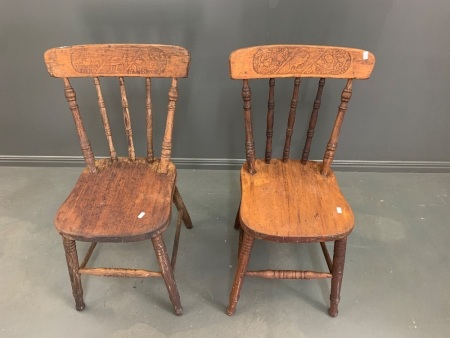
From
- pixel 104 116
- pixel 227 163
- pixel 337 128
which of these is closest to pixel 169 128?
pixel 104 116

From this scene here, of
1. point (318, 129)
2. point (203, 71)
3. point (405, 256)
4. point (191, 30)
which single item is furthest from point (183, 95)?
point (405, 256)

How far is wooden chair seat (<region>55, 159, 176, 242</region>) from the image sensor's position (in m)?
1.28

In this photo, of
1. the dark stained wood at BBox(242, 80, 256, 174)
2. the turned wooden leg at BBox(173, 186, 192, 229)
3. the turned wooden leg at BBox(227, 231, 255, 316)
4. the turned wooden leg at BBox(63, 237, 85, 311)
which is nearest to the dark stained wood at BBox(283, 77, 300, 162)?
the dark stained wood at BBox(242, 80, 256, 174)

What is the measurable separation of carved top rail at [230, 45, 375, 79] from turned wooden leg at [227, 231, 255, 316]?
0.61 metres

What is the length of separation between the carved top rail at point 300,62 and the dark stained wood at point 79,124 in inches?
24.5

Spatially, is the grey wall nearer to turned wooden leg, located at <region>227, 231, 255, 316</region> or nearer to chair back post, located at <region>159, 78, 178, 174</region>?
chair back post, located at <region>159, 78, 178, 174</region>

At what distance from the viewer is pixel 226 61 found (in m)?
1.87

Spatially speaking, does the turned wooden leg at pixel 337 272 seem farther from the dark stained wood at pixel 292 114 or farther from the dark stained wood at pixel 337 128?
the dark stained wood at pixel 292 114

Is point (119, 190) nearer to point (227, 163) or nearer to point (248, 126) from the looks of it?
point (248, 126)

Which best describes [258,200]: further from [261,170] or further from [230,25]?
[230,25]

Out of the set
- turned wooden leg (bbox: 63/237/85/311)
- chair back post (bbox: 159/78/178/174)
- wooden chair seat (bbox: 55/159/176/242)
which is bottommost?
turned wooden leg (bbox: 63/237/85/311)

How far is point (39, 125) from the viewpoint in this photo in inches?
84.5

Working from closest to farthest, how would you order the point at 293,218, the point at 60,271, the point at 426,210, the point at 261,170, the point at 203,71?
the point at 293,218, the point at 261,170, the point at 60,271, the point at 203,71, the point at 426,210

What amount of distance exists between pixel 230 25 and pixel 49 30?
896 millimetres
